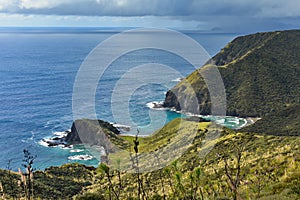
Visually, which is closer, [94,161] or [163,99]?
[94,161]

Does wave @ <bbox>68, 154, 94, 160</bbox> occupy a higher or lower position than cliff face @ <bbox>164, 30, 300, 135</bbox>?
lower

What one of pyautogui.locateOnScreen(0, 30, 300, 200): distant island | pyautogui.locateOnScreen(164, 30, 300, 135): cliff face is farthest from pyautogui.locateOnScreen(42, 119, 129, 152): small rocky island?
pyautogui.locateOnScreen(164, 30, 300, 135): cliff face

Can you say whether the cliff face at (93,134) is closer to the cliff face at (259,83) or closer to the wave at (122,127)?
the wave at (122,127)

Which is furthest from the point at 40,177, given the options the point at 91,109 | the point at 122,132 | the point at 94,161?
the point at 91,109

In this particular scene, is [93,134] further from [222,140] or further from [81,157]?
[222,140]

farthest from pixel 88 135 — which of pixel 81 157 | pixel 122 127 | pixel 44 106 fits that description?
pixel 44 106

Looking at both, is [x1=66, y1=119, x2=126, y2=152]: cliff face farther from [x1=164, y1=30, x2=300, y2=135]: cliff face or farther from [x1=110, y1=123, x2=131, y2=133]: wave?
[x1=164, y1=30, x2=300, y2=135]: cliff face

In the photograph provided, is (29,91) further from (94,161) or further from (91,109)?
(94,161)
